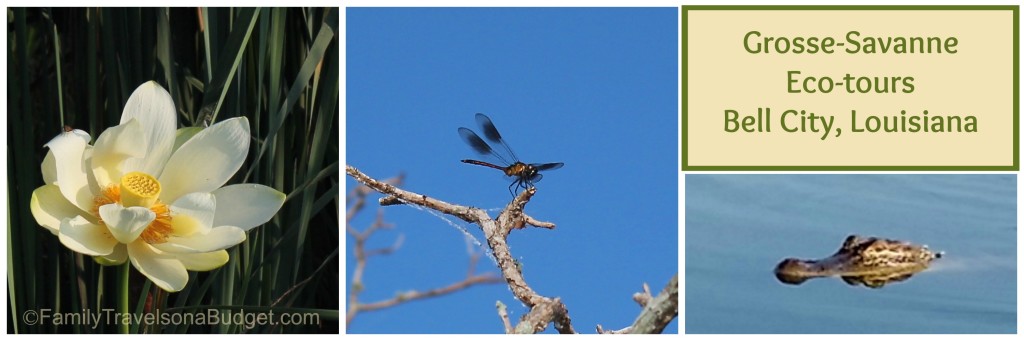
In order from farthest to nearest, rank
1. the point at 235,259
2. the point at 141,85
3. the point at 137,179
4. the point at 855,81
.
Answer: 1. the point at 855,81
2. the point at 235,259
3. the point at 141,85
4. the point at 137,179

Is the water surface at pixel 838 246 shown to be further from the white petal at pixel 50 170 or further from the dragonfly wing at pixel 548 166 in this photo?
the white petal at pixel 50 170

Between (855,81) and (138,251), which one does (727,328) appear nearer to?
(855,81)

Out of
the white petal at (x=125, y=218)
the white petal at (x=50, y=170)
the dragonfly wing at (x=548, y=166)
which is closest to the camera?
the white petal at (x=125, y=218)

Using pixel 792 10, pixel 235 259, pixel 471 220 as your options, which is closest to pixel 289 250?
pixel 235 259

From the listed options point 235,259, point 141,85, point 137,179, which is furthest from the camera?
point 235,259

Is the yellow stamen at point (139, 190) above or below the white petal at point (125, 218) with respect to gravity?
above

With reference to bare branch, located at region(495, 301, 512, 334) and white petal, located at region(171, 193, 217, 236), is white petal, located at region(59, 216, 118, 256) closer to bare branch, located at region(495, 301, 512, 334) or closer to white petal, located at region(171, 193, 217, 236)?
white petal, located at region(171, 193, 217, 236)

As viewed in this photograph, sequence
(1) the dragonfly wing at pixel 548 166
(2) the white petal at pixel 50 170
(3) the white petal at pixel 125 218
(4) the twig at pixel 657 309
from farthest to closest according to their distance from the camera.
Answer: (1) the dragonfly wing at pixel 548 166
(4) the twig at pixel 657 309
(2) the white petal at pixel 50 170
(3) the white petal at pixel 125 218

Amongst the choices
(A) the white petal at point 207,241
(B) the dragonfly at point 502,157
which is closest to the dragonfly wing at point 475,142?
(B) the dragonfly at point 502,157
